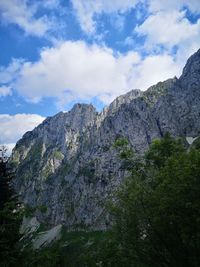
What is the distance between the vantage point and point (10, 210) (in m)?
20.2

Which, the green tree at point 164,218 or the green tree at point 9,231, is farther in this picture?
the green tree at point 164,218

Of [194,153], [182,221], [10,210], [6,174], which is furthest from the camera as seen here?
[6,174]

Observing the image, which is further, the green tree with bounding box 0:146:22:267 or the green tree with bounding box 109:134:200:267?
the green tree with bounding box 109:134:200:267

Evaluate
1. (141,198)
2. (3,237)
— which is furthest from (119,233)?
(3,237)

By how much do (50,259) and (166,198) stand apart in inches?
349

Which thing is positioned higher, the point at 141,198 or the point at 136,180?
the point at 136,180

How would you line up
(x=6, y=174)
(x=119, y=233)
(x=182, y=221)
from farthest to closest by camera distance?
(x=6, y=174), (x=119, y=233), (x=182, y=221)

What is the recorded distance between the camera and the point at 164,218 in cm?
2289

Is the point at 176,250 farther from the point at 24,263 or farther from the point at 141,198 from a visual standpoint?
the point at 24,263

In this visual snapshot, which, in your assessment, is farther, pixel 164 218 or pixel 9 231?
pixel 164 218

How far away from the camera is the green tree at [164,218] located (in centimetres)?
2186

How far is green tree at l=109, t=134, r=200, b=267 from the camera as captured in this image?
71.7 feet

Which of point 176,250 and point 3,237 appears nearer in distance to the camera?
point 3,237

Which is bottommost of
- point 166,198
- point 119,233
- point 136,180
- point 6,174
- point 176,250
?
point 176,250
